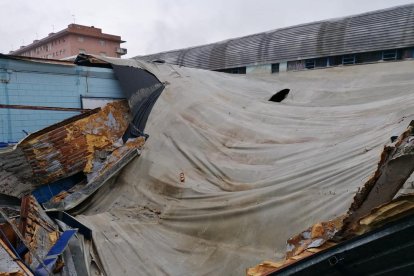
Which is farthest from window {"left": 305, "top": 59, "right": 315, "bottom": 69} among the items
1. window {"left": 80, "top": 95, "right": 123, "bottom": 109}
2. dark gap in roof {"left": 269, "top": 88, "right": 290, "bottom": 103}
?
window {"left": 80, "top": 95, "right": 123, "bottom": 109}

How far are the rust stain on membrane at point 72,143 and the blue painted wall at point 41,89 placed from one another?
0.79 meters

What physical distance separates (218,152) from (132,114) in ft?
7.22

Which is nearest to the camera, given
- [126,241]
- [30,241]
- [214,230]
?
[30,241]

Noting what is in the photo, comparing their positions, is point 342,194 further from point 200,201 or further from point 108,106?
point 108,106

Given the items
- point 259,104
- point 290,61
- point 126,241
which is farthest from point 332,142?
point 290,61

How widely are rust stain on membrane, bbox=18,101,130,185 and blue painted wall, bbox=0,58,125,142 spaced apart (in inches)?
31.3

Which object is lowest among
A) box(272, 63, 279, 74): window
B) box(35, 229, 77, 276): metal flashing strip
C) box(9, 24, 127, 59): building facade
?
box(35, 229, 77, 276): metal flashing strip

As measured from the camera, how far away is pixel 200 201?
4641mm

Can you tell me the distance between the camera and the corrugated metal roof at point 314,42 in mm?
9854

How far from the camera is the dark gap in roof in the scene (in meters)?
7.15

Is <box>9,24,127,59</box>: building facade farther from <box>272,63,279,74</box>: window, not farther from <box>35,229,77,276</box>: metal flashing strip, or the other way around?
<box>35,229,77,276</box>: metal flashing strip

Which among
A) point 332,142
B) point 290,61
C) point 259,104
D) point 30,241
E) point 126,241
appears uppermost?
point 290,61

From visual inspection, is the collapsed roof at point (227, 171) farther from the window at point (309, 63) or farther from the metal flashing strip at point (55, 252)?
the window at point (309, 63)

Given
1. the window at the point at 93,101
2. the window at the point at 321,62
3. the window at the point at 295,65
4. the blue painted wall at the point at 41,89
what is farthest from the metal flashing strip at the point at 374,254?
the window at the point at 295,65
